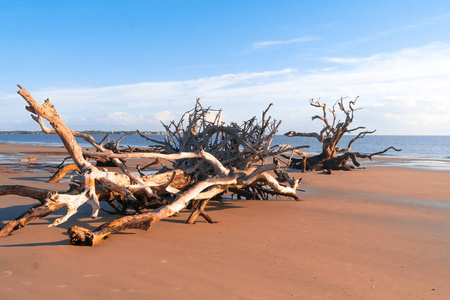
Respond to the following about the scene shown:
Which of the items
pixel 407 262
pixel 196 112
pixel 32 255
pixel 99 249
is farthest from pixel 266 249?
pixel 196 112

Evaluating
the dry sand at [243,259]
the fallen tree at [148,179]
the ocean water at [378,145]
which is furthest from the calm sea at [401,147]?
the dry sand at [243,259]

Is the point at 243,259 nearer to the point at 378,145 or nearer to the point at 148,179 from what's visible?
the point at 148,179

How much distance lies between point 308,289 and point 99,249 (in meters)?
2.48

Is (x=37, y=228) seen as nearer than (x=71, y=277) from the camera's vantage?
No

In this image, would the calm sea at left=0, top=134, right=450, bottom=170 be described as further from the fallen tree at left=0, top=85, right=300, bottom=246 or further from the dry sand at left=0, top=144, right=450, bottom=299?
the dry sand at left=0, top=144, right=450, bottom=299

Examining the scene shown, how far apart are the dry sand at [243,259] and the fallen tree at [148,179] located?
1.03ft

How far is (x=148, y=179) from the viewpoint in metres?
6.16

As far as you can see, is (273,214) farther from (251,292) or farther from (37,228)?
(37,228)

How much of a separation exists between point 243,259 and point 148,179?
2.68 meters

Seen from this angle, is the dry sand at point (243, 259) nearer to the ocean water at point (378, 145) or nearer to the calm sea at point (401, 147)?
the calm sea at point (401, 147)

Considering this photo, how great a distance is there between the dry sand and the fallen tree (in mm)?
313

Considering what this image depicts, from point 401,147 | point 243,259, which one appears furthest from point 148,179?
point 401,147

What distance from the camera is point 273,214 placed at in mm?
6785

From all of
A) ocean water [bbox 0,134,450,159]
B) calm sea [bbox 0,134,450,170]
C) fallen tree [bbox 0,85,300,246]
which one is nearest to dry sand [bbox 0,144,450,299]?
fallen tree [bbox 0,85,300,246]
